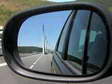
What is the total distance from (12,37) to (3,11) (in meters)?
98.2

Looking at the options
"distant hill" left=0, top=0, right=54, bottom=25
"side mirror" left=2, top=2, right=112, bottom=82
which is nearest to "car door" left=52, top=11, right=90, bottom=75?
"side mirror" left=2, top=2, right=112, bottom=82

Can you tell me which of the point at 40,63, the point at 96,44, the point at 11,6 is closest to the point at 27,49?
the point at 40,63

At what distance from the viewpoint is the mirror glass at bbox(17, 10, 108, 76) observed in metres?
3.03

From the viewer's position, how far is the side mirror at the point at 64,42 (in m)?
2.93

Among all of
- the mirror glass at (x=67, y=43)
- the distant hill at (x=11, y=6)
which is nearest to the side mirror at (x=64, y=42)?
the mirror glass at (x=67, y=43)

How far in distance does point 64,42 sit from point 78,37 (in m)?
0.40

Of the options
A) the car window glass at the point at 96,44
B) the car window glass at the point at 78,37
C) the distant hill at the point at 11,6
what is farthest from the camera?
the distant hill at the point at 11,6

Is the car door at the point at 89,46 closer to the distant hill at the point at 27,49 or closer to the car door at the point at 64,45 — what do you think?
the car door at the point at 64,45

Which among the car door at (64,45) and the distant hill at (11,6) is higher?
the distant hill at (11,6)

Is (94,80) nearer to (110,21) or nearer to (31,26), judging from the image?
(110,21)

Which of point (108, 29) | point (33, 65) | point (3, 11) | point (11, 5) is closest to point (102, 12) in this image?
point (108, 29)

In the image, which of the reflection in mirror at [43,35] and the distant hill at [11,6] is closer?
→ the reflection in mirror at [43,35]

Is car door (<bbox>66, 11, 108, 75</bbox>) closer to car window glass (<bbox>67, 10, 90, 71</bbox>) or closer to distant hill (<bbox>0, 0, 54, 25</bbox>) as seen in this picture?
car window glass (<bbox>67, 10, 90, 71</bbox>)

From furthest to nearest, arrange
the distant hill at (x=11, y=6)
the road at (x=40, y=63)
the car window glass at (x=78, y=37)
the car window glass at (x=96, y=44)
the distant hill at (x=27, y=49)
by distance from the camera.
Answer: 1. the distant hill at (x=11, y=6)
2. the distant hill at (x=27, y=49)
3. the road at (x=40, y=63)
4. the car window glass at (x=78, y=37)
5. the car window glass at (x=96, y=44)
